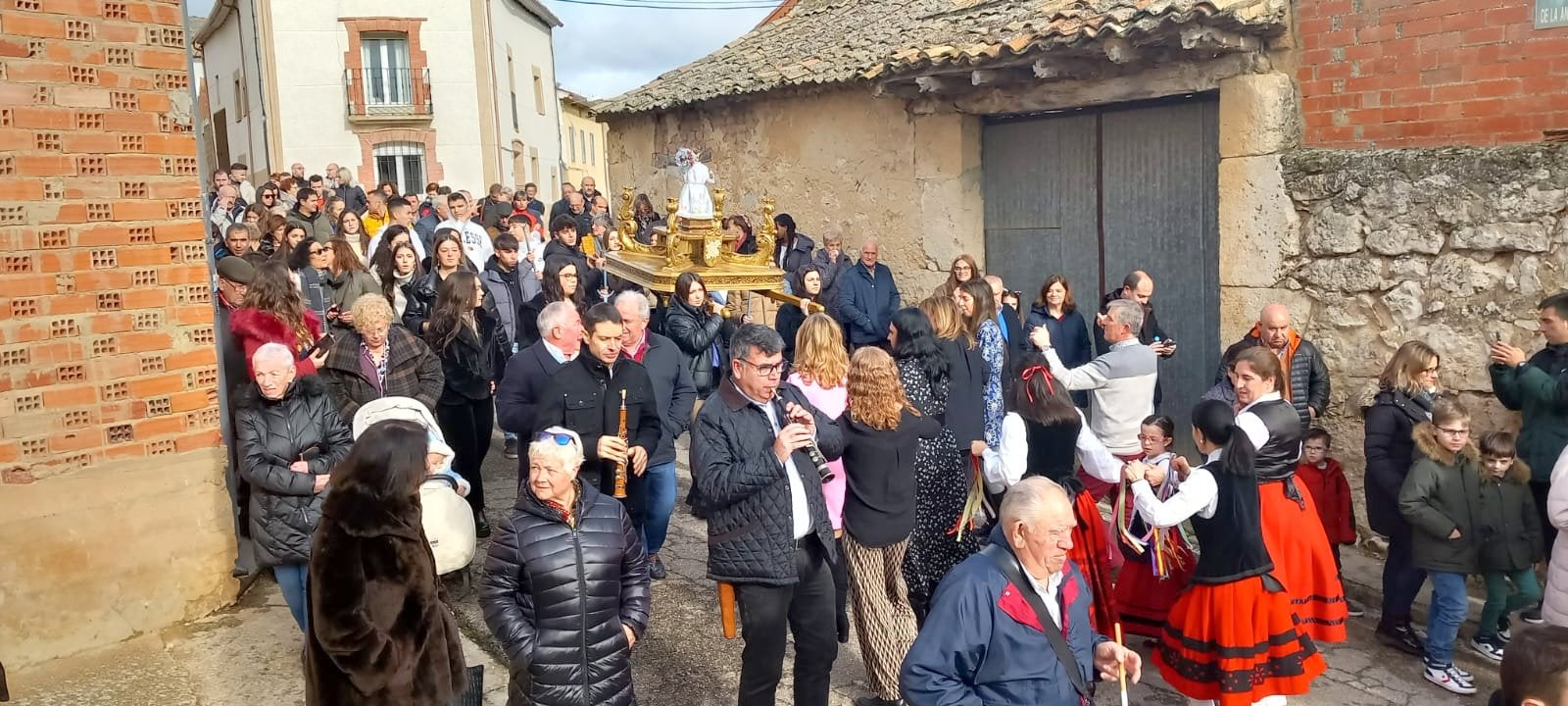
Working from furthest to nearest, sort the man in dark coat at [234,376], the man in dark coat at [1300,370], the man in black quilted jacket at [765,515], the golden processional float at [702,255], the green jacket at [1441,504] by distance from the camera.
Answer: the golden processional float at [702,255] → the man in dark coat at [1300,370] → the man in dark coat at [234,376] → the green jacket at [1441,504] → the man in black quilted jacket at [765,515]

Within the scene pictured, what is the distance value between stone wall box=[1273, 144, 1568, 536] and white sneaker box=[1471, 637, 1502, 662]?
1.33 meters

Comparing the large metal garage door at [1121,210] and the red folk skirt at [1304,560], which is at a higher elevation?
the large metal garage door at [1121,210]

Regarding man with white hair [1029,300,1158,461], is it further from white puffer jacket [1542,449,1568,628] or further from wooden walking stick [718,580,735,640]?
wooden walking stick [718,580,735,640]

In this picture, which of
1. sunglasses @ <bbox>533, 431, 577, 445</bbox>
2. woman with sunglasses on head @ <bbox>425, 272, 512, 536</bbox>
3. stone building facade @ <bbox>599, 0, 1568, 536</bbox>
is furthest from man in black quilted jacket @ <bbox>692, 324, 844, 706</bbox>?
stone building facade @ <bbox>599, 0, 1568, 536</bbox>

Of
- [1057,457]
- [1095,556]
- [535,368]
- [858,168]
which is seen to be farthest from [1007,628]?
[858,168]

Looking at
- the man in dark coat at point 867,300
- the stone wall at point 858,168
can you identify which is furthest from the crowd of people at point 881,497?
the stone wall at point 858,168

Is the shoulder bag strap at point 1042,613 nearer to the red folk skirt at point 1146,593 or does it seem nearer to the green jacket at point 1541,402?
the red folk skirt at point 1146,593

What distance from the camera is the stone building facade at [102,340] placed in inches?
194

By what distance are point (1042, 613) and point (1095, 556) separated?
2.02m

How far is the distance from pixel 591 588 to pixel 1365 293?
516 centimetres

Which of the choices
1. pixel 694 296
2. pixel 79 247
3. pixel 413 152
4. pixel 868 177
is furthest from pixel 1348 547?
pixel 413 152

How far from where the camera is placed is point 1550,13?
589 cm

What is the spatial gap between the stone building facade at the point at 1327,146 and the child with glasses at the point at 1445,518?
3.99ft

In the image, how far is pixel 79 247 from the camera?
508 cm
